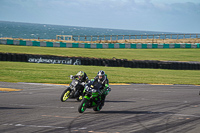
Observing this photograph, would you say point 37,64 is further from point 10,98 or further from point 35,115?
point 35,115

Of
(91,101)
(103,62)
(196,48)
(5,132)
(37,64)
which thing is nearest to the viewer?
(5,132)

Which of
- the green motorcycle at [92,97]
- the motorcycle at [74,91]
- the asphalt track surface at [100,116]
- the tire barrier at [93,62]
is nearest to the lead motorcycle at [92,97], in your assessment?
the green motorcycle at [92,97]

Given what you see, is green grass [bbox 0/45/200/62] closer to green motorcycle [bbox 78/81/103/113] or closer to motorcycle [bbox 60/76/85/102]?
motorcycle [bbox 60/76/85/102]

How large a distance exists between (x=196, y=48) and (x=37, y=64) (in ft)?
112

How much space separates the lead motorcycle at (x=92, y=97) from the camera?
10.6 m

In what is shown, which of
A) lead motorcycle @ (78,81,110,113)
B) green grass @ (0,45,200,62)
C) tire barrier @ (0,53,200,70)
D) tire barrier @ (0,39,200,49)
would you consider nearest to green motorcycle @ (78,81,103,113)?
lead motorcycle @ (78,81,110,113)

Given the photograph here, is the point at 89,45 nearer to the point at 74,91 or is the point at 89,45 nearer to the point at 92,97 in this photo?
the point at 74,91

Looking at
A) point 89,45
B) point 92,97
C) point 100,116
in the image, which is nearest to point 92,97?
point 92,97

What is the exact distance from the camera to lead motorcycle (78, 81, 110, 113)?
416 inches

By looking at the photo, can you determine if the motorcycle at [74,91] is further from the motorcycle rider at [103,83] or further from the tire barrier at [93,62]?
the tire barrier at [93,62]

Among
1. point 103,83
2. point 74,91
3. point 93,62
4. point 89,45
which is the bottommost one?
point 74,91

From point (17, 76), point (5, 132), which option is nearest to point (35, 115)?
point (5, 132)

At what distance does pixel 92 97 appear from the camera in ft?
35.3

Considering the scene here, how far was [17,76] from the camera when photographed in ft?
74.2
